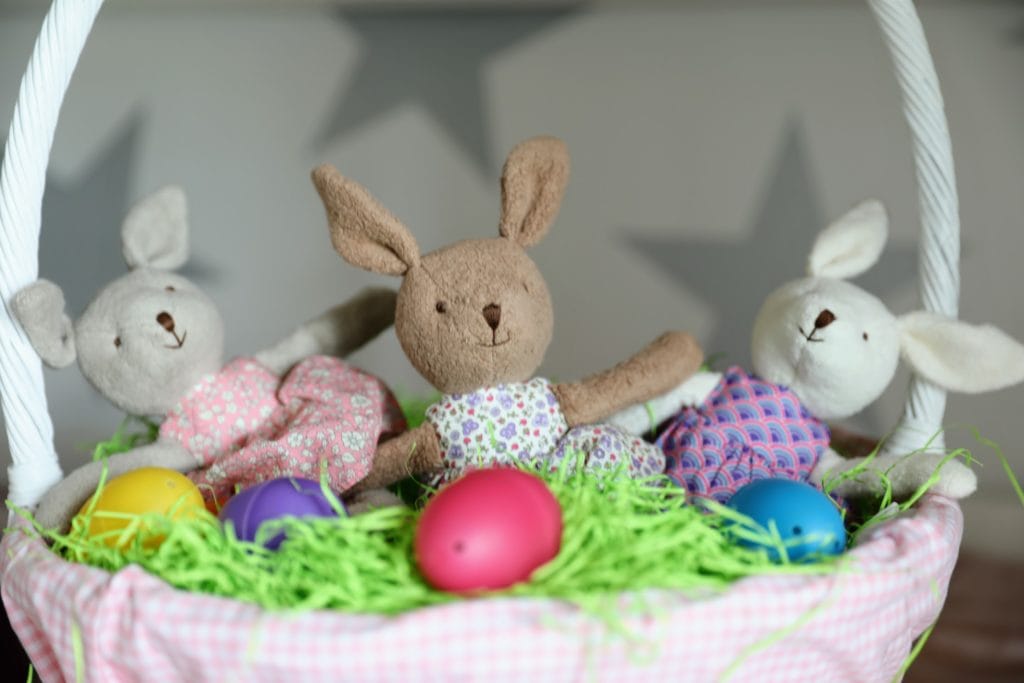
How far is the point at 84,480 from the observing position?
1.00m

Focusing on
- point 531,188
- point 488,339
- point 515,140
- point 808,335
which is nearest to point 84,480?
point 488,339

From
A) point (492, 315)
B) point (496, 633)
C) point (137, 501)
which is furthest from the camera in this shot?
point (492, 315)

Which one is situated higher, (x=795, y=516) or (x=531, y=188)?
(x=531, y=188)

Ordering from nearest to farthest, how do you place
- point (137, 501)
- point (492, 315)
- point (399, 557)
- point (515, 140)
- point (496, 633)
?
1. point (496, 633)
2. point (399, 557)
3. point (137, 501)
4. point (492, 315)
5. point (515, 140)

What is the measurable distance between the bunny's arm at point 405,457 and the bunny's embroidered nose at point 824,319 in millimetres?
458

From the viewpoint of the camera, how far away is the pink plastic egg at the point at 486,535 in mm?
738

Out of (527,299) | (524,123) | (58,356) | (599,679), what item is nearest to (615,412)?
(527,299)

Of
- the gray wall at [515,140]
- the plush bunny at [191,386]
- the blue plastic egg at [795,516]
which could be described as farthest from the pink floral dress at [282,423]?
the gray wall at [515,140]

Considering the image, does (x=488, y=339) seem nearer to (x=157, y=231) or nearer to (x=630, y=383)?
(x=630, y=383)

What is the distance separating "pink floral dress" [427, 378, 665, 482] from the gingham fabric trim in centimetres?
30

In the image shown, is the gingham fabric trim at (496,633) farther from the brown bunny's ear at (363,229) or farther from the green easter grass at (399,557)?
the brown bunny's ear at (363,229)

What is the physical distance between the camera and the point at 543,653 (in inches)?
26.7

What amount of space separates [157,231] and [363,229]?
31 centimetres

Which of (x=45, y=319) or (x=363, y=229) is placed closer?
(x=45, y=319)
